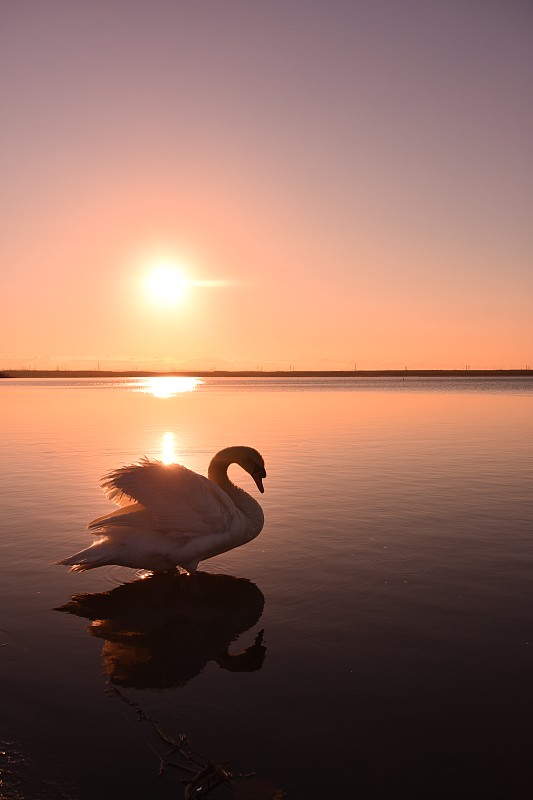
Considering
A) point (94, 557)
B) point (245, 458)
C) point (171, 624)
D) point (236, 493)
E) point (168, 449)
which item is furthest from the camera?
point (168, 449)

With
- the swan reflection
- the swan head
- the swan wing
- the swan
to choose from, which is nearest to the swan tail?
the swan

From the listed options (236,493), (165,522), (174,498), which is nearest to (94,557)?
(165,522)

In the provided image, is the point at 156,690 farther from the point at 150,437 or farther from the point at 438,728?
the point at 150,437

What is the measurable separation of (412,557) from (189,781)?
6.23 metres

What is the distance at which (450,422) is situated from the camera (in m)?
35.6

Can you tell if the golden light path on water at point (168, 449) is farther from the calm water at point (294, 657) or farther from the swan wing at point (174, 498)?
the swan wing at point (174, 498)

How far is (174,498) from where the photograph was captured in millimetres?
8641

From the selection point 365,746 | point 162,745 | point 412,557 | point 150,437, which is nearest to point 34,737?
point 162,745

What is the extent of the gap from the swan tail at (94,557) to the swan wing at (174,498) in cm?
70

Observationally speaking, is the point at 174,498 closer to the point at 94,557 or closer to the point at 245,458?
the point at 94,557

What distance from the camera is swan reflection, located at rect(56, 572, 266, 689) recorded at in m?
6.34

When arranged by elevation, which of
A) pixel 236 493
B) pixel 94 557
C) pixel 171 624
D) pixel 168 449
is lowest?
pixel 171 624

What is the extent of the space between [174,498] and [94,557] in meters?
1.25

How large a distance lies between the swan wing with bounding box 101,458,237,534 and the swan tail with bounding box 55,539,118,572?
27.7 inches
